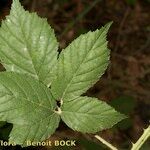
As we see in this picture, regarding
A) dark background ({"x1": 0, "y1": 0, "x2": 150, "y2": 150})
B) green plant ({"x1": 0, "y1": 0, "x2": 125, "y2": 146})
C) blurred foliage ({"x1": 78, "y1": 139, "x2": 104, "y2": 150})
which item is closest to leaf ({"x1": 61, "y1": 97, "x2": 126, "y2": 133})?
green plant ({"x1": 0, "y1": 0, "x2": 125, "y2": 146})

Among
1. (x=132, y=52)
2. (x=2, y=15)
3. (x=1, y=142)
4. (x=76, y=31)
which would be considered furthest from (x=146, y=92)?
(x=1, y=142)

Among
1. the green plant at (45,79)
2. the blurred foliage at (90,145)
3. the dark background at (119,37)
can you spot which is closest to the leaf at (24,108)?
the green plant at (45,79)

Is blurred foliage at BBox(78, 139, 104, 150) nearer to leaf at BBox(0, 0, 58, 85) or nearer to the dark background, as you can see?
leaf at BBox(0, 0, 58, 85)

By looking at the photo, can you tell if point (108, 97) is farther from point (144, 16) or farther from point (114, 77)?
point (144, 16)

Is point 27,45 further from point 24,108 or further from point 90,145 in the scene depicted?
point 90,145

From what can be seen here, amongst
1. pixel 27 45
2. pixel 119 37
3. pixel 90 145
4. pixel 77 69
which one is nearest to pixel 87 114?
pixel 77 69

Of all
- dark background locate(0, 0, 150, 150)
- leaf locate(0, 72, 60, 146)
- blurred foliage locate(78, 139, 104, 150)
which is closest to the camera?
leaf locate(0, 72, 60, 146)
